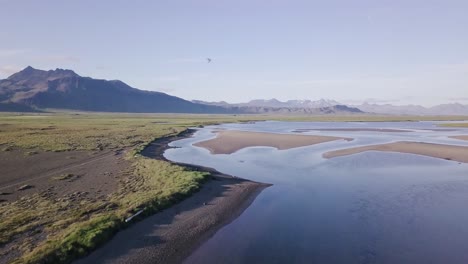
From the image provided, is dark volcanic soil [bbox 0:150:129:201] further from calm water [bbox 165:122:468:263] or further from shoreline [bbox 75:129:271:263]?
calm water [bbox 165:122:468:263]

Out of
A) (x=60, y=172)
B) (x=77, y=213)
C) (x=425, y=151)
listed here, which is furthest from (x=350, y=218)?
(x=425, y=151)

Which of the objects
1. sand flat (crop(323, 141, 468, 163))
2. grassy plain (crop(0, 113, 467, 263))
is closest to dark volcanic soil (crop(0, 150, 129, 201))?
grassy plain (crop(0, 113, 467, 263))

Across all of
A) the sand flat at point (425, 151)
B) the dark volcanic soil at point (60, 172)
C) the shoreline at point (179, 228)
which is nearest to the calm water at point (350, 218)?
the shoreline at point (179, 228)

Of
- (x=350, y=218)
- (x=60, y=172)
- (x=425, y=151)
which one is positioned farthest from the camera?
(x=425, y=151)

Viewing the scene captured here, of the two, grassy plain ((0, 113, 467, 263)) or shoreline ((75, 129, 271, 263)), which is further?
shoreline ((75, 129, 271, 263))

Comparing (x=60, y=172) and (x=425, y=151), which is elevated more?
(x=425, y=151)

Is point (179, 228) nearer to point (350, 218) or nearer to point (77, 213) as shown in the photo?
point (77, 213)

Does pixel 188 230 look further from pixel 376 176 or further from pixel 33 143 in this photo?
pixel 33 143
